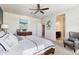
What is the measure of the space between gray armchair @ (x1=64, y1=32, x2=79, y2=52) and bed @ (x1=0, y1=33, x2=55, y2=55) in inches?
11.3

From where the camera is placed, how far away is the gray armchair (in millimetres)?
1652

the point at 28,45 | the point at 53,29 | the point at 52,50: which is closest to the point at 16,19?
the point at 28,45

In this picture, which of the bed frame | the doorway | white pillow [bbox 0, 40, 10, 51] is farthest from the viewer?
the doorway

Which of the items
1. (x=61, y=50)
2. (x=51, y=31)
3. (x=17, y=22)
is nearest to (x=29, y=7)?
(x=17, y=22)

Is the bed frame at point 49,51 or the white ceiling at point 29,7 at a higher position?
the white ceiling at point 29,7

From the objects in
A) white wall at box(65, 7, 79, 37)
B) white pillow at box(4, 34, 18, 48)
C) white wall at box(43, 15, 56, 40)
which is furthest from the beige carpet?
white pillow at box(4, 34, 18, 48)

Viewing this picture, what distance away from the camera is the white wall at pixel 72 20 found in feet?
5.39

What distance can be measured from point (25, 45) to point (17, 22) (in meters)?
0.46

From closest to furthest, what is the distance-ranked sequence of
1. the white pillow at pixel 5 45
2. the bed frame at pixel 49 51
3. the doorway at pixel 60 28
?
the white pillow at pixel 5 45 → the bed frame at pixel 49 51 → the doorway at pixel 60 28

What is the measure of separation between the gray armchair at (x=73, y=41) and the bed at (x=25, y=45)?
0.29 m

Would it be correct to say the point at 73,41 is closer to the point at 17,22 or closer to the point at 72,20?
the point at 72,20

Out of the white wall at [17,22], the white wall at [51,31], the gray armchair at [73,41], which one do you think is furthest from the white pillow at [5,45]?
the gray armchair at [73,41]

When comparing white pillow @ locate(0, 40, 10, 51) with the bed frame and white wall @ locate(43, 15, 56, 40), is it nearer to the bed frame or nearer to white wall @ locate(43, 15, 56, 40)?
the bed frame

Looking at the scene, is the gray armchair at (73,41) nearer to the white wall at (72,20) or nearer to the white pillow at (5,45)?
the white wall at (72,20)
